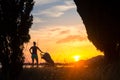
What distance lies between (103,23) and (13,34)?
596 cm

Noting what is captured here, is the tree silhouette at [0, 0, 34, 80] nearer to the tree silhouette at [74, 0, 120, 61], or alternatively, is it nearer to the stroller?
the tree silhouette at [74, 0, 120, 61]

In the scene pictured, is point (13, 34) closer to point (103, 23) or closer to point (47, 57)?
point (103, 23)

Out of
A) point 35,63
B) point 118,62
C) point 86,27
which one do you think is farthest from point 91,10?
point 35,63

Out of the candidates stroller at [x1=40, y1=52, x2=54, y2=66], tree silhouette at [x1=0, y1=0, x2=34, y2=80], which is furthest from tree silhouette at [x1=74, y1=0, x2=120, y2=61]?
stroller at [x1=40, y1=52, x2=54, y2=66]


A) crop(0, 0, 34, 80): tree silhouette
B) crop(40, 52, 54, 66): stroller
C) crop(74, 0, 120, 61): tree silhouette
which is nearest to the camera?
crop(0, 0, 34, 80): tree silhouette

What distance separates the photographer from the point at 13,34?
32844 millimetres

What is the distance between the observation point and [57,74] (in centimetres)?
3634

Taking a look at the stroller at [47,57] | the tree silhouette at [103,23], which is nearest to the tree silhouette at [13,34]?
the tree silhouette at [103,23]

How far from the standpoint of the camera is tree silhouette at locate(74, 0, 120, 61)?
34281 millimetres

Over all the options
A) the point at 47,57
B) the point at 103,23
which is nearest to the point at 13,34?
the point at 103,23

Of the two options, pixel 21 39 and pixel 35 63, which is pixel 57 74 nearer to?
pixel 21 39

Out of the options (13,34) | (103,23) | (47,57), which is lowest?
(47,57)

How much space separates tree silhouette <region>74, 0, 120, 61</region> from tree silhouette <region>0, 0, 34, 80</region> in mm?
4167

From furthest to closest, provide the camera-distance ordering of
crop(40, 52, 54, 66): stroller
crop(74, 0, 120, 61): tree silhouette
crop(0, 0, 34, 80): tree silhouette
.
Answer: crop(40, 52, 54, 66): stroller
crop(74, 0, 120, 61): tree silhouette
crop(0, 0, 34, 80): tree silhouette
